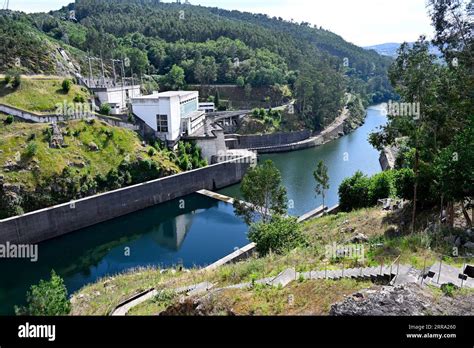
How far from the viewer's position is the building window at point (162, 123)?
39794 mm

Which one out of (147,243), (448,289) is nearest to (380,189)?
(147,243)

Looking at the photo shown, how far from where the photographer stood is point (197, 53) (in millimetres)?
71188

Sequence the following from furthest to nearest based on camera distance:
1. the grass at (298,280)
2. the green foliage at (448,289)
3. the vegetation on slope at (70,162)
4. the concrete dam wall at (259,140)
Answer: the concrete dam wall at (259,140) → the vegetation on slope at (70,162) → the grass at (298,280) → the green foliage at (448,289)

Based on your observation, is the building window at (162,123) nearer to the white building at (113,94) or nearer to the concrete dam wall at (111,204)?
the white building at (113,94)

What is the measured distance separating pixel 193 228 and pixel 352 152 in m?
29.8

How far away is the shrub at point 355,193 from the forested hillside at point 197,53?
36.0 meters

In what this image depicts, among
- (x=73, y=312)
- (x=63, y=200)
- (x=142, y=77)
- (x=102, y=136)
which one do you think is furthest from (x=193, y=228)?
(x=142, y=77)

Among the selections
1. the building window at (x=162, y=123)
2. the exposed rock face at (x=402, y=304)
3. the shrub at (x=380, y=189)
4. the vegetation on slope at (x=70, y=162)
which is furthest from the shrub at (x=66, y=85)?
the exposed rock face at (x=402, y=304)

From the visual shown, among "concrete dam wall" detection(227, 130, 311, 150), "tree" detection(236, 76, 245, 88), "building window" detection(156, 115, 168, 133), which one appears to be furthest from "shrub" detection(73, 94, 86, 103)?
"tree" detection(236, 76, 245, 88)

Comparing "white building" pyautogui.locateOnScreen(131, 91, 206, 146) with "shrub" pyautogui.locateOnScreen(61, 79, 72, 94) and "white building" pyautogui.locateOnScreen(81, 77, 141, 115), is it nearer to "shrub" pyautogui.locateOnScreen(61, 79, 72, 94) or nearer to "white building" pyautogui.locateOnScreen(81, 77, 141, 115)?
"white building" pyautogui.locateOnScreen(81, 77, 141, 115)

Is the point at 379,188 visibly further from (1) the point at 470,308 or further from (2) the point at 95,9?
(2) the point at 95,9

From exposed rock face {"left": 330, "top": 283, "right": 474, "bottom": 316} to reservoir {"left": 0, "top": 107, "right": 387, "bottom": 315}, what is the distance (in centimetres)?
1691

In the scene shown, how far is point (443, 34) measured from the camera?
696 inches

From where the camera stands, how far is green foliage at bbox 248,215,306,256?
17.2 m
